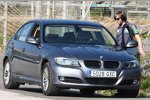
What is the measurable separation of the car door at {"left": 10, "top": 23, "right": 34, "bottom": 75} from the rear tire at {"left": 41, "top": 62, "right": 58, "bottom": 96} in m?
1.16

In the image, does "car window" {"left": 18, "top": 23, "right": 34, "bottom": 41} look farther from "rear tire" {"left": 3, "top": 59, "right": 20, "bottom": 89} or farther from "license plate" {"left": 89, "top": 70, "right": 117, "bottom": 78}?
"license plate" {"left": 89, "top": 70, "right": 117, "bottom": 78}

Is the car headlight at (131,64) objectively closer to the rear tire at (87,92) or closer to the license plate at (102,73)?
the license plate at (102,73)

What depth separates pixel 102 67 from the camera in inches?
532

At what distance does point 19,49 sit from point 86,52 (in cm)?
206

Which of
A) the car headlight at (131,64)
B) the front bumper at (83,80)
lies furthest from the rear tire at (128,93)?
the car headlight at (131,64)

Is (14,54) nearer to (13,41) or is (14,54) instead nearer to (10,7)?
(13,41)

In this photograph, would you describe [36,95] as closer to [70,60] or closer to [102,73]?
[70,60]

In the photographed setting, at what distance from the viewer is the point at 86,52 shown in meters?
13.8

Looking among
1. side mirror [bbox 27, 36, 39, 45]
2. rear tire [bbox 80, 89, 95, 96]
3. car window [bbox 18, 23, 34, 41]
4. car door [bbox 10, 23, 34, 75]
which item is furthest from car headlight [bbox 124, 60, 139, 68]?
car window [bbox 18, 23, 34, 41]

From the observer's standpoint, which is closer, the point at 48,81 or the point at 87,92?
the point at 48,81

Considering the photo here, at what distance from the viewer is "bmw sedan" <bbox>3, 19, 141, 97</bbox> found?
44.2ft

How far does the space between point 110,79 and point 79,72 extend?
1.92 feet

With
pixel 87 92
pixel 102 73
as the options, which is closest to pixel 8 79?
pixel 87 92

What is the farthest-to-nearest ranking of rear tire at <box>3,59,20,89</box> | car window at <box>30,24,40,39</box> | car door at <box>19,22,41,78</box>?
1. rear tire at <box>3,59,20,89</box>
2. car window at <box>30,24,40,39</box>
3. car door at <box>19,22,41,78</box>
